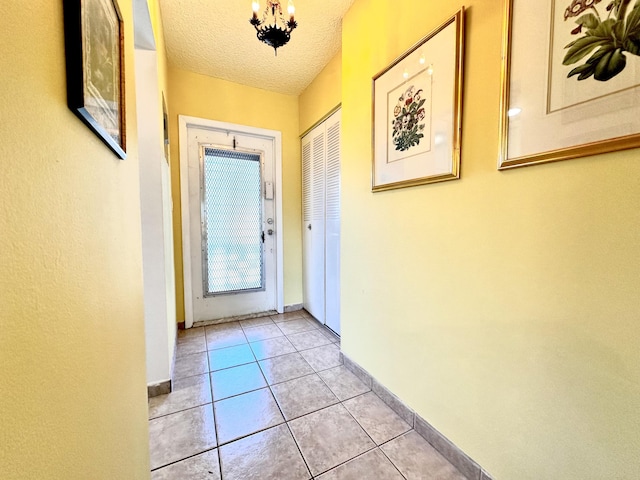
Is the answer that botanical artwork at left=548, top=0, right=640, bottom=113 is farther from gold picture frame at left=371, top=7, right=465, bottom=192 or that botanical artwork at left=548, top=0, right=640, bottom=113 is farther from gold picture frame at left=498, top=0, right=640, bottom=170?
gold picture frame at left=371, top=7, right=465, bottom=192

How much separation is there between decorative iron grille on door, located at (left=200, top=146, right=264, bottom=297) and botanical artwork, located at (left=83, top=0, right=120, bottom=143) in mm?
2031

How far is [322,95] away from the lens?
251 cm

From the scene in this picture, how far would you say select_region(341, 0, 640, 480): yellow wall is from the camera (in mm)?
740

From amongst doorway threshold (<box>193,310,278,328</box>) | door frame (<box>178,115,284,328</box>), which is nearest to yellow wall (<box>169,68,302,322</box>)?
door frame (<box>178,115,284,328</box>)

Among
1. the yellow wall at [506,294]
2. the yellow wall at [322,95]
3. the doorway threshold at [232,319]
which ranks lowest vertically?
the doorway threshold at [232,319]

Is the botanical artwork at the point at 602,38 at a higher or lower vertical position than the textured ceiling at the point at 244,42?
lower

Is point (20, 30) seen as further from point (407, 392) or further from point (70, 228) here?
point (407, 392)

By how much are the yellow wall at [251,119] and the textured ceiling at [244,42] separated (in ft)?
0.37

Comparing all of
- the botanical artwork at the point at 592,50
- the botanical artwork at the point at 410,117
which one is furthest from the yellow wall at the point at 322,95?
the botanical artwork at the point at 592,50

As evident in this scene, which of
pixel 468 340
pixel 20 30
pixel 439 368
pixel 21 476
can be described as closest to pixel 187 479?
pixel 21 476

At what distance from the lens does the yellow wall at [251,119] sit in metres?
2.52

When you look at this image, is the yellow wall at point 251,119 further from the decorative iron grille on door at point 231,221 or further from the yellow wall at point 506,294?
the yellow wall at point 506,294

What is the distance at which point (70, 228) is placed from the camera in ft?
1.60

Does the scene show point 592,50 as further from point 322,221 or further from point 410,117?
point 322,221
